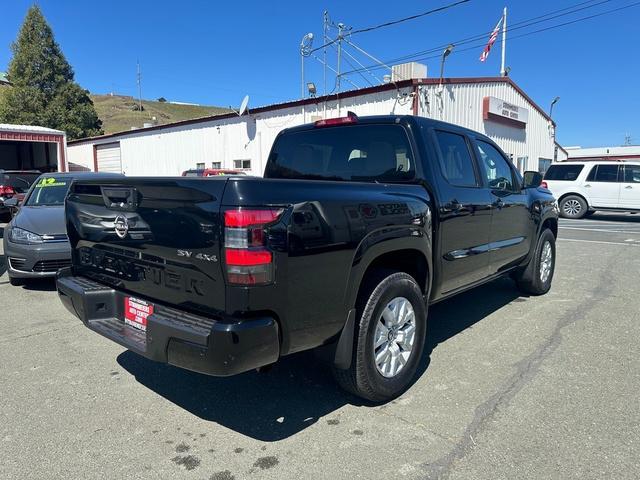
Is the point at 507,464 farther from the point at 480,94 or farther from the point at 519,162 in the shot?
the point at 519,162

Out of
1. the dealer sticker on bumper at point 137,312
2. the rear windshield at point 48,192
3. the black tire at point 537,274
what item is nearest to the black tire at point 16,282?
the rear windshield at point 48,192

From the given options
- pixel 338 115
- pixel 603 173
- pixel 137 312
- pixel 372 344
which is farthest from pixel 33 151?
pixel 372 344

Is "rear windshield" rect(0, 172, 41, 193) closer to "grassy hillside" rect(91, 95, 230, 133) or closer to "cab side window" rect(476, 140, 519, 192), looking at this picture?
"cab side window" rect(476, 140, 519, 192)

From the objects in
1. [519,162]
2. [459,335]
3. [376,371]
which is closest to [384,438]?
[376,371]

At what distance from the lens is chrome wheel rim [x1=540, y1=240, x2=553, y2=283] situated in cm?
598

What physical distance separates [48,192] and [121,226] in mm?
5488

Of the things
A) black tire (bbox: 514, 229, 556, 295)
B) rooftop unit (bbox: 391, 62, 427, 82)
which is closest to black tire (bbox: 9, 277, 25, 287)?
black tire (bbox: 514, 229, 556, 295)

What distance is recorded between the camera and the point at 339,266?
106 inches

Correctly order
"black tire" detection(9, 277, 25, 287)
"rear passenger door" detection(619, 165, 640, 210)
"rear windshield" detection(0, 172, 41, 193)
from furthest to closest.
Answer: "rear passenger door" detection(619, 165, 640, 210) < "rear windshield" detection(0, 172, 41, 193) < "black tire" detection(9, 277, 25, 287)

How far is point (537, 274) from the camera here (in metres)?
5.84

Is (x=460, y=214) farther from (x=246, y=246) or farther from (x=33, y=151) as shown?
(x=33, y=151)

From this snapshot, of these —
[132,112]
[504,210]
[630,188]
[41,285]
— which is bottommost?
[41,285]

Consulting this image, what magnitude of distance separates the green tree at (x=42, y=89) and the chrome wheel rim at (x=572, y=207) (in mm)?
39523

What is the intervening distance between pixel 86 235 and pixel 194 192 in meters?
1.26
